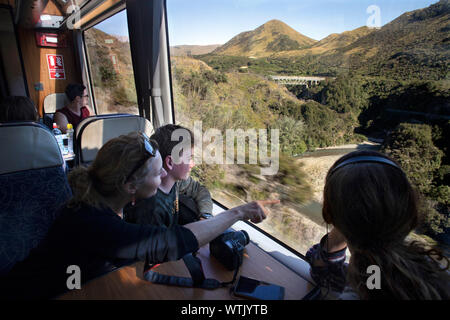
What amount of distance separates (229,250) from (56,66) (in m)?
5.74

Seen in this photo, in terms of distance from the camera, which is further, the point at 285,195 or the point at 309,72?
the point at 285,195

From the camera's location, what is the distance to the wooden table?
1012 millimetres

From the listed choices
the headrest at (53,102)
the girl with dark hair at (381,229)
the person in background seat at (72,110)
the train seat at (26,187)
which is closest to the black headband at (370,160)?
the girl with dark hair at (381,229)

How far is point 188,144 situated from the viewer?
60.9 inches

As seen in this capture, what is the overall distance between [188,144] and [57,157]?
2.41 ft

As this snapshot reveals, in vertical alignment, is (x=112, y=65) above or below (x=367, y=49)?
above

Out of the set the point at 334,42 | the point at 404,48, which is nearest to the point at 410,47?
the point at 404,48

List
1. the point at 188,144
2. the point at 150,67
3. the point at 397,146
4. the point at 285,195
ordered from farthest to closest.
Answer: the point at 150,67 < the point at 285,195 < the point at 188,144 < the point at 397,146

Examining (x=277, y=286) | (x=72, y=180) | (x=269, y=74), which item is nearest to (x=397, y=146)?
(x=277, y=286)

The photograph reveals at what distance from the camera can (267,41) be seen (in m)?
1.79

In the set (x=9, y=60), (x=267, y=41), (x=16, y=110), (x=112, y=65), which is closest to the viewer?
(x=267, y=41)

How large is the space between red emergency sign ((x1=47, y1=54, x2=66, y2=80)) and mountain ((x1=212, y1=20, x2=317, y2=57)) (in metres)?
4.56

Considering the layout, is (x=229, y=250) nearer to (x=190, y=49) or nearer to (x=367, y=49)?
(x=367, y=49)
